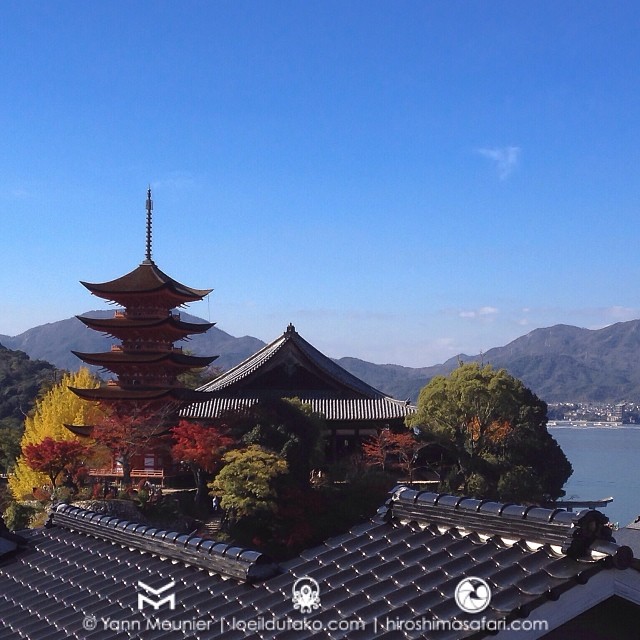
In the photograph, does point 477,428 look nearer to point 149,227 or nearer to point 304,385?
point 304,385

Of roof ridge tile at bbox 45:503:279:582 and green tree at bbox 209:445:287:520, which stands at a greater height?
roof ridge tile at bbox 45:503:279:582

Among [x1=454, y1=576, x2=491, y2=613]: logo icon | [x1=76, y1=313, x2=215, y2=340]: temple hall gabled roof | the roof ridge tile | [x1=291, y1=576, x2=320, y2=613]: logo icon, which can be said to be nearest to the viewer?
[x1=454, y1=576, x2=491, y2=613]: logo icon

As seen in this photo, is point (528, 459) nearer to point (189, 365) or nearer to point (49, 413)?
point (189, 365)

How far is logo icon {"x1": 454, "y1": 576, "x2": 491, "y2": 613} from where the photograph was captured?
365 centimetres

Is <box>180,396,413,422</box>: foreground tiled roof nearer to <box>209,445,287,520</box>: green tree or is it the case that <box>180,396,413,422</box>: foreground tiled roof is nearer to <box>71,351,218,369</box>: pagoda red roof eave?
<box>71,351,218,369</box>: pagoda red roof eave

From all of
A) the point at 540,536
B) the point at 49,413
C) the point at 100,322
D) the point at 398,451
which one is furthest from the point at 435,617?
the point at 49,413

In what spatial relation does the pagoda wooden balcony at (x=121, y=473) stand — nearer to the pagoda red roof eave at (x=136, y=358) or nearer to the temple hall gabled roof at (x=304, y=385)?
the temple hall gabled roof at (x=304, y=385)

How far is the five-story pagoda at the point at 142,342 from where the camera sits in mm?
31234

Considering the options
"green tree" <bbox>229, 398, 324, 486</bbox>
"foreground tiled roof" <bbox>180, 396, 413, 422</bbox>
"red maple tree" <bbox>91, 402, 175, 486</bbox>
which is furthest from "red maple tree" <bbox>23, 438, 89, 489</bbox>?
"green tree" <bbox>229, 398, 324, 486</bbox>

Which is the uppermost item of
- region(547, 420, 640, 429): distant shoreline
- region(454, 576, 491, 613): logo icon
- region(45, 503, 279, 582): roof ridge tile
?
region(454, 576, 491, 613): logo icon

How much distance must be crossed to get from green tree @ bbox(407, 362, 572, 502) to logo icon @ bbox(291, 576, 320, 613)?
26425mm

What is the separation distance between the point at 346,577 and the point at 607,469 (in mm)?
77281

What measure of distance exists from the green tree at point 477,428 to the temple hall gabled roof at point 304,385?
205 cm

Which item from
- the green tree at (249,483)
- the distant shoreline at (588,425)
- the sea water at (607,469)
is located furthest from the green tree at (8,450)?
the distant shoreline at (588,425)
